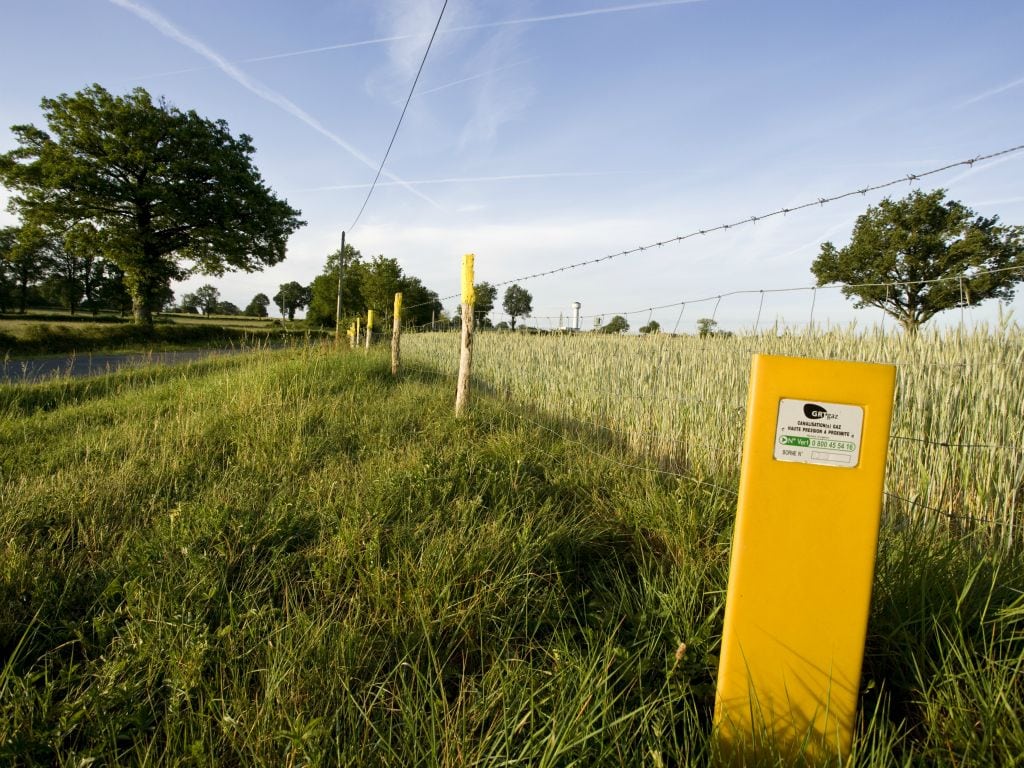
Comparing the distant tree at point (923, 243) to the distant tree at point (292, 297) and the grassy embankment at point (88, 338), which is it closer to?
the grassy embankment at point (88, 338)

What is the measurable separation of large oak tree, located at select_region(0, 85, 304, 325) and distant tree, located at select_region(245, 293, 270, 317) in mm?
83191

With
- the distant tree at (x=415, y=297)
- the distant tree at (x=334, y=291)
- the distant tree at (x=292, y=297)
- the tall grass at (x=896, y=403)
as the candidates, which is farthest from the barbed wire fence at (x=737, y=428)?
the distant tree at (x=292, y=297)

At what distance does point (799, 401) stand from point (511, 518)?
156 centimetres

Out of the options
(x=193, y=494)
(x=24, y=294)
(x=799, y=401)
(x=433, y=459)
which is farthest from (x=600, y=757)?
(x=24, y=294)

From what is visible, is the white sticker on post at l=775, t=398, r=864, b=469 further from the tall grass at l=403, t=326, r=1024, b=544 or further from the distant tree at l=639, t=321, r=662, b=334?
the distant tree at l=639, t=321, r=662, b=334

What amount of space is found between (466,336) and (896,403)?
3864mm

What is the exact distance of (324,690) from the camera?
4.58ft

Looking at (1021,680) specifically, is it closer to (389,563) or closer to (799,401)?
(799,401)

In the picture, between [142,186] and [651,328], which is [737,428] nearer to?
[651,328]

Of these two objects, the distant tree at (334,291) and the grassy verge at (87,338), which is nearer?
the grassy verge at (87,338)

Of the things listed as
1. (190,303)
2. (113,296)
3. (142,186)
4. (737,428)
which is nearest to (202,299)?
(190,303)

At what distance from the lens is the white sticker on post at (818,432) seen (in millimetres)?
1150

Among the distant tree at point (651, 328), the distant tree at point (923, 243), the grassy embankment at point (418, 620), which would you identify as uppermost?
the distant tree at point (923, 243)

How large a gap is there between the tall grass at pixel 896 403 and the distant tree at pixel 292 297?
3811 inches
